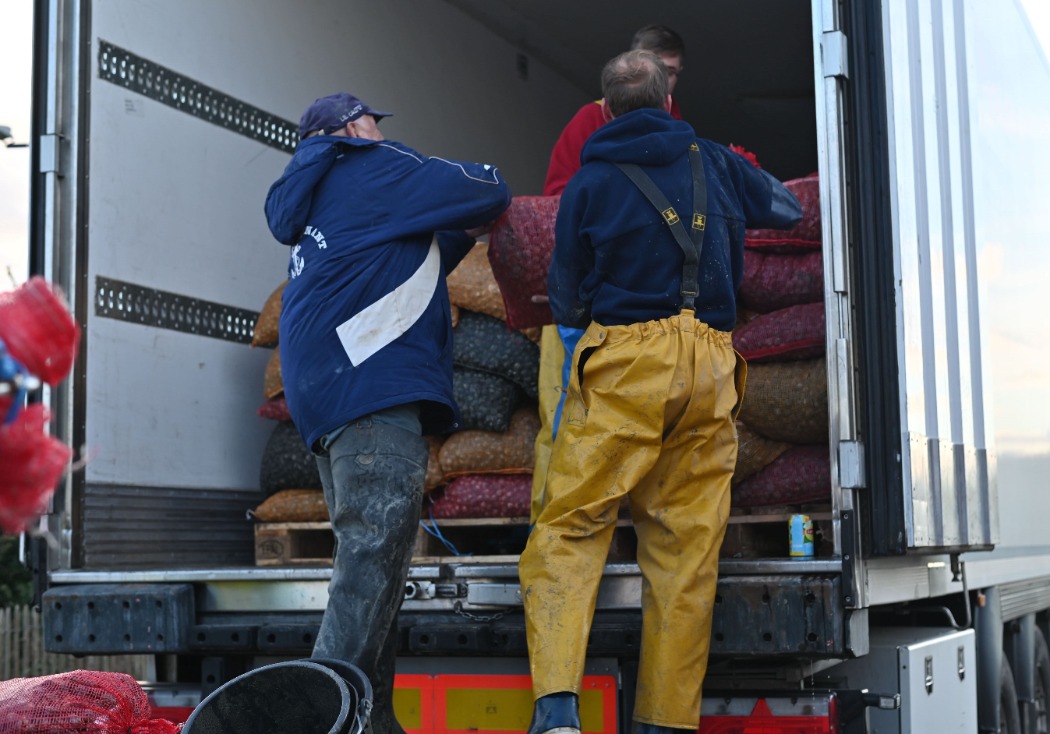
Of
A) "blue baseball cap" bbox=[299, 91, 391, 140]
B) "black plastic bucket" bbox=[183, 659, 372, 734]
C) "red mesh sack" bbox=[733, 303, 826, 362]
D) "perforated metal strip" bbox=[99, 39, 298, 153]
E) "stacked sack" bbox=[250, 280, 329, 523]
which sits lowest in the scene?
"black plastic bucket" bbox=[183, 659, 372, 734]

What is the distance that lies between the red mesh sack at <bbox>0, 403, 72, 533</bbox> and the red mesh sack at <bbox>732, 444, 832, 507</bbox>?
3076mm

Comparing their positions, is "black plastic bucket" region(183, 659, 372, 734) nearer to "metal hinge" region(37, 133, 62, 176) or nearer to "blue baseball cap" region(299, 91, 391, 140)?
"blue baseball cap" region(299, 91, 391, 140)

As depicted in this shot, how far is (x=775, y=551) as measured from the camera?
15.2ft

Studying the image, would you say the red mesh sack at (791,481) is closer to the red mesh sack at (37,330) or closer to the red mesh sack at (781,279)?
the red mesh sack at (781,279)

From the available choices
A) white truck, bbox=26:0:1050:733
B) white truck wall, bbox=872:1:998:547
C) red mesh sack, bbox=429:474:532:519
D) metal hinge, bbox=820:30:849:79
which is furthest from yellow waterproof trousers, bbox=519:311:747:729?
red mesh sack, bbox=429:474:532:519

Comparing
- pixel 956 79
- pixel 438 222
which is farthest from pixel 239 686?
pixel 956 79

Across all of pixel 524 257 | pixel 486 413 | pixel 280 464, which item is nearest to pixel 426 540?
pixel 486 413

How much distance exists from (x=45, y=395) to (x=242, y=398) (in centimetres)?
104

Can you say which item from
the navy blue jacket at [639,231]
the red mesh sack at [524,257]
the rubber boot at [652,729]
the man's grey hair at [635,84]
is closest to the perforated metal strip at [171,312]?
the red mesh sack at [524,257]

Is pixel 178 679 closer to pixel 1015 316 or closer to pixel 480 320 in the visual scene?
pixel 480 320

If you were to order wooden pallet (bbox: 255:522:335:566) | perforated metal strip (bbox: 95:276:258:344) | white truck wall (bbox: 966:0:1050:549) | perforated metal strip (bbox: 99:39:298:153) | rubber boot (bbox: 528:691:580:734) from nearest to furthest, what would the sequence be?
1. rubber boot (bbox: 528:691:580:734)
2. perforated metal strip (bbox: 95:276:258:344)
3. perforated metal strip (bbox: 99:39:298:153)
4. wooden pallet (bbox: 255:522:335:566)
5. white truck wall (bbox: 966:0:1050:549)

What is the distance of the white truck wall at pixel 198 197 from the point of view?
15.2ft

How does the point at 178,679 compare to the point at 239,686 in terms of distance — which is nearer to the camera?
the point at 239,686

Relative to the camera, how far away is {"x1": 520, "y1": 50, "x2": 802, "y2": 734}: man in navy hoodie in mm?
3588
